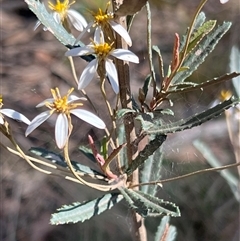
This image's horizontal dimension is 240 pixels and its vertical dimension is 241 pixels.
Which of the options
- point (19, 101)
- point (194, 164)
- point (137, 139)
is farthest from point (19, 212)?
point (137, 139)

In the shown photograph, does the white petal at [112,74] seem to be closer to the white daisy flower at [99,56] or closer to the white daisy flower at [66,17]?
the white daisy flower at [99,56]

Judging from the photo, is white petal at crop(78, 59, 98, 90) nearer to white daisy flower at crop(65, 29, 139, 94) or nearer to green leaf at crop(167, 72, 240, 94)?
white daisy flower at crop(65, 29, 139, 94)

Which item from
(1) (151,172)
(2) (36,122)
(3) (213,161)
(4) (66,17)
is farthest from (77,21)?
(3) (213,161)

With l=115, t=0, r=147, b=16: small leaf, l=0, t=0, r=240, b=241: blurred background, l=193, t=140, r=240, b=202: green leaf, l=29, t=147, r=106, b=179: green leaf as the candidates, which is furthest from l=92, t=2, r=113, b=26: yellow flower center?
l=0, t=0, r=240, b=241: blurred background

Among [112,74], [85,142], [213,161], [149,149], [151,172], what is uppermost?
[112,74]

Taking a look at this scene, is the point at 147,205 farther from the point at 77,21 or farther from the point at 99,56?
the point at 77,21

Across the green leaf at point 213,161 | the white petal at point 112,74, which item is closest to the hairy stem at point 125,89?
the white petal at point 112,74

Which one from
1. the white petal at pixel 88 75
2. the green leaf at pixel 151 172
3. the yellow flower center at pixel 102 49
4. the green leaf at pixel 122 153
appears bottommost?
the green leaf at pixel 151 172
